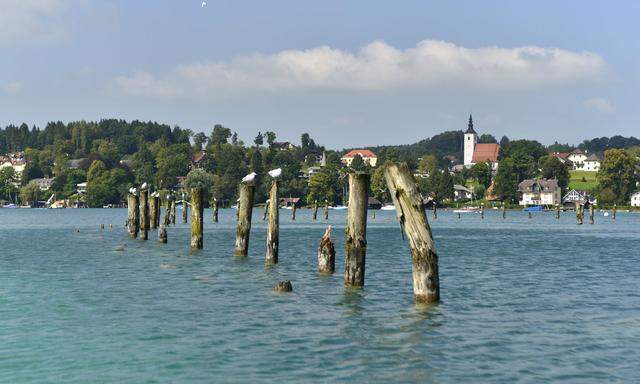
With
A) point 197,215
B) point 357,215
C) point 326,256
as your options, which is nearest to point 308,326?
point 357,215

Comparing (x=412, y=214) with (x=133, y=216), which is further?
(x=133, y=216)

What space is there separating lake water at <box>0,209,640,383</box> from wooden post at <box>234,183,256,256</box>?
2.81 m

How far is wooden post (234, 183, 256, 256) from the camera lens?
39.8 m

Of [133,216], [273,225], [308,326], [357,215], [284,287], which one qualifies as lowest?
[308,326]

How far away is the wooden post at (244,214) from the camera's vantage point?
131 ft

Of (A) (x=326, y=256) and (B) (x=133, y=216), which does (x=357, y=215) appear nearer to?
(A) (x=326, y=256)

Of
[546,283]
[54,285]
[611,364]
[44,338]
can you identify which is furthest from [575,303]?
[54,285]

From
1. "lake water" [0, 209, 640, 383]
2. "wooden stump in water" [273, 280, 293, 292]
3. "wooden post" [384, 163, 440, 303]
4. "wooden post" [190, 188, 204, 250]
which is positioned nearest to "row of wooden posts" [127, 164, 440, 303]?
"wooden post" [384, 163, 440, 303]

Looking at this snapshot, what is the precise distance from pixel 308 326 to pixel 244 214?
1929 cm

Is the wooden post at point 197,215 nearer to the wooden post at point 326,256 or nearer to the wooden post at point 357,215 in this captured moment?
the wooden post at point 326,256

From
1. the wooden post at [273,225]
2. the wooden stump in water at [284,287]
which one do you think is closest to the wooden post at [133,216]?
the wooden post at [273,225]

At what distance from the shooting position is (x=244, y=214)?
3988cm

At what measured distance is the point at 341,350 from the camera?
1814cm

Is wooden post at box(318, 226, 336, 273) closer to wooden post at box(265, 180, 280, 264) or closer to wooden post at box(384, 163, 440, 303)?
wooden post at box(265, 180, 280, 264)
